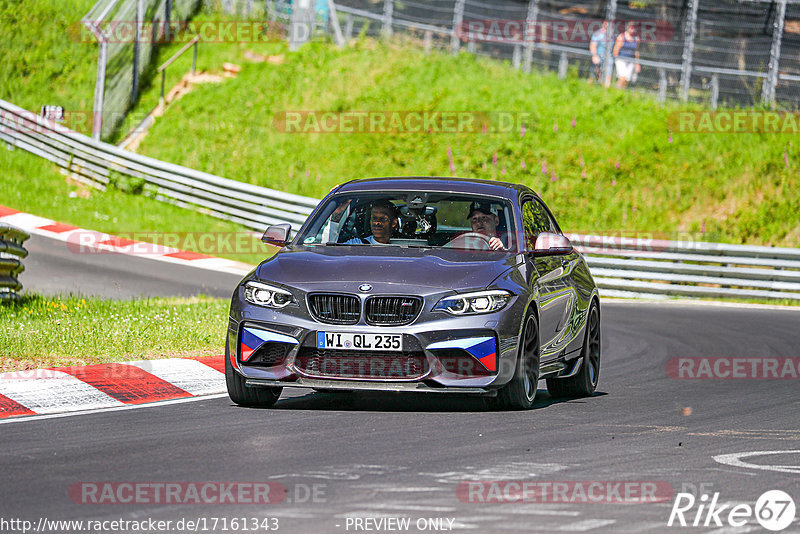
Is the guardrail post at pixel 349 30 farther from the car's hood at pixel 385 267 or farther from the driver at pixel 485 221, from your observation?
the car's hood at pixel 385 267

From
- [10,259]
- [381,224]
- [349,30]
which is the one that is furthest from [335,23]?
[381,224]

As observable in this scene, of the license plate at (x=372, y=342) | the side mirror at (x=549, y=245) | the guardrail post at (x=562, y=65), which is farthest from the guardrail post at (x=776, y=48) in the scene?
the license plate at (x=372, y=342)

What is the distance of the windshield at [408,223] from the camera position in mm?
9391

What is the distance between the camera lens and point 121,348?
1092cm

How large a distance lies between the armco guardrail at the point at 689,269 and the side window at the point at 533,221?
40.0ft

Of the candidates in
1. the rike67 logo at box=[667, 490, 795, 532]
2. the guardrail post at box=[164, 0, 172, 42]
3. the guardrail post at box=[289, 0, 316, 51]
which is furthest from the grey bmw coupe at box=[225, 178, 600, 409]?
the guardrail post at box=[289, 0, 316, 51]

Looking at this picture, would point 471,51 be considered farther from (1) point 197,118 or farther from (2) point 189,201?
(2) point 189,201

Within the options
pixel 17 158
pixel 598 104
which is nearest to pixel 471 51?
pixel 598 104

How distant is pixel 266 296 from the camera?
8445mm

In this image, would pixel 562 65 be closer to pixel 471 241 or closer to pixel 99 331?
pixel 99 331

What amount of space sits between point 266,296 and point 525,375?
5.74ft

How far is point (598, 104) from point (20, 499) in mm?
26575

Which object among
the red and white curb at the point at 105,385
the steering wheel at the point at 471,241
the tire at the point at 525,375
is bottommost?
the red and white curb at the point at 105,385

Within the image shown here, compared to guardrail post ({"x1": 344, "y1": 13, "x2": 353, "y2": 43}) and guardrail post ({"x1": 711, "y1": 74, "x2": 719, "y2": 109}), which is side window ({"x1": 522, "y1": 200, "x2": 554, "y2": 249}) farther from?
guardrail post ({"x1": 344, "y1": 13, "x2": 353, "y2": 43})
